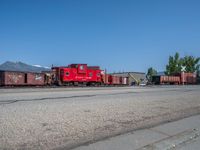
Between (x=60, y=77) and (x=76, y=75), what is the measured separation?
279 cm

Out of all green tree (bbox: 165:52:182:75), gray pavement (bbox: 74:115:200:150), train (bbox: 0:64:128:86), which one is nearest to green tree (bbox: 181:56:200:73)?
green tree (bbox: 165:52:182:75)

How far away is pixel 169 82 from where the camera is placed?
63.2 metres

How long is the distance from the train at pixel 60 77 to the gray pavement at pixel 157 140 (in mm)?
29471

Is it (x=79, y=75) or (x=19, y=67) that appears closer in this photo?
(x=79, y=75)

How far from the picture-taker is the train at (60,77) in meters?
33.2

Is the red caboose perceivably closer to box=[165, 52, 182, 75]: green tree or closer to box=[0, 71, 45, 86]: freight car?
box=[0, 71, 45, 86]: freight car

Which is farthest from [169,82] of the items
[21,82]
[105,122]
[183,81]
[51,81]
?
[105,122]

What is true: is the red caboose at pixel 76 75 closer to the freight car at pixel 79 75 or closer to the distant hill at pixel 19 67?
the freight car at pixel 79 75

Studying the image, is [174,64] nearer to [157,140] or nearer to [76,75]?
[76,75]

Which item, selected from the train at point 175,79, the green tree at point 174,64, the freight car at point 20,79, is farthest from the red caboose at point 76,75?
the green tree at point 174,64

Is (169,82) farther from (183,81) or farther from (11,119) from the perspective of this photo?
(11,119)

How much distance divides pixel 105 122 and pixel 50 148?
127 inches

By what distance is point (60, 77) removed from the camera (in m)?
38.5

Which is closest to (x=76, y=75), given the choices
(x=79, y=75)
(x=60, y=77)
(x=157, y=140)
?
(x=79, y=75)
